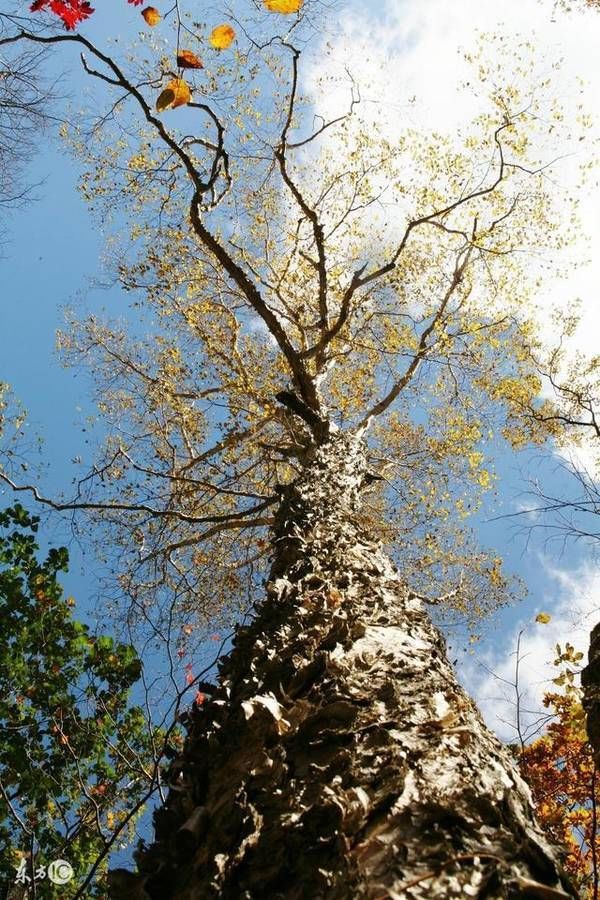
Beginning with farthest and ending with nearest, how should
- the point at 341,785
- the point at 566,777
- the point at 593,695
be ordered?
the point at 566,777
the point at 593,695
the point at 341,785

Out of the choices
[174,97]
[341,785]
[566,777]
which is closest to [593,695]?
[566,777]

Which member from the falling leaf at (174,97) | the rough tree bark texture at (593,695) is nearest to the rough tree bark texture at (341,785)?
the rough tree bark texture at (593,695)

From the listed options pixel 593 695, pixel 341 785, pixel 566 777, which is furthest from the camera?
pixel 566 777

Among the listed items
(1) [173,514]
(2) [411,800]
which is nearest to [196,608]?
(1) [173,514]

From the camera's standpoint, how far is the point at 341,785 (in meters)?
1.55

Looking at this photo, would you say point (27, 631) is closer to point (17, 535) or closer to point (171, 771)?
point (17, 535)

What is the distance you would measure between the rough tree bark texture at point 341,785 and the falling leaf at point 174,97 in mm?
5170

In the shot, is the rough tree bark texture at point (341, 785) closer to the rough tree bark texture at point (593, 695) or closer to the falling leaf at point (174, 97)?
the rough tree bark texture at point (593, 695)

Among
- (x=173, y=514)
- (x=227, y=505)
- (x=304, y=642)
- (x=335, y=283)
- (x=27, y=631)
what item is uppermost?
(x=335, y=283)

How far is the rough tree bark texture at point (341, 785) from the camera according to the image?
1253mm

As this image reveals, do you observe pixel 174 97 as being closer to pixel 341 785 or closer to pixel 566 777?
pixel 341 785

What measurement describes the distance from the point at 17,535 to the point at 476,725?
636 centimetres

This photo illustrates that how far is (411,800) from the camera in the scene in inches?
57.1

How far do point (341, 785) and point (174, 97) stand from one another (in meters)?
6.51
